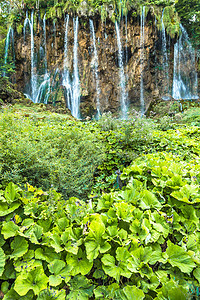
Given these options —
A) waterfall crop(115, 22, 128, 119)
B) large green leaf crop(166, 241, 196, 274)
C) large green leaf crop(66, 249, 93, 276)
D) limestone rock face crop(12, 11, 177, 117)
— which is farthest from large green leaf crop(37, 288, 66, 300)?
waterfall crop(115, 22, 128, 119)

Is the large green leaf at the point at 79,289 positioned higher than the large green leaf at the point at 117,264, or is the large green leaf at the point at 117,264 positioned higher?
the large green leaf at the point at 117,264

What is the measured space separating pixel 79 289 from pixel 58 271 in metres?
0.15

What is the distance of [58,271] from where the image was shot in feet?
3.24

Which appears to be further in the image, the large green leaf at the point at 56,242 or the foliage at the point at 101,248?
the large green leaf at the point at 56,242

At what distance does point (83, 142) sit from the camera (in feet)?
9.14

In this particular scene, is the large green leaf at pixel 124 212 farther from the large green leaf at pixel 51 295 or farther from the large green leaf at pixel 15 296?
the large green leaf at pixel 15 296

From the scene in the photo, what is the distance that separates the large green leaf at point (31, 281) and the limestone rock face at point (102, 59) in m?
13.0

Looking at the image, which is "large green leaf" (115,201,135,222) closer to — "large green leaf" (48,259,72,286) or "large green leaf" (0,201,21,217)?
"large green leaf" (48,259,72,286)

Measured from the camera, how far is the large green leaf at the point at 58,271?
3.09 ft

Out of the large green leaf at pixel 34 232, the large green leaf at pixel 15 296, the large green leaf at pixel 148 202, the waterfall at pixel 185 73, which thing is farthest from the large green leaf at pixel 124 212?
the waterfall at pixel 185 73

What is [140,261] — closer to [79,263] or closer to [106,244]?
[106,244]

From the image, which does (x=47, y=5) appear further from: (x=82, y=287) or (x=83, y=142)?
(x=82, y=287)

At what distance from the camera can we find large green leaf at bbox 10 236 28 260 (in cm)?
102

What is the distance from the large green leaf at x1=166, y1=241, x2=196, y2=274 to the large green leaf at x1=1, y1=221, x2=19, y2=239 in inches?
37.4
